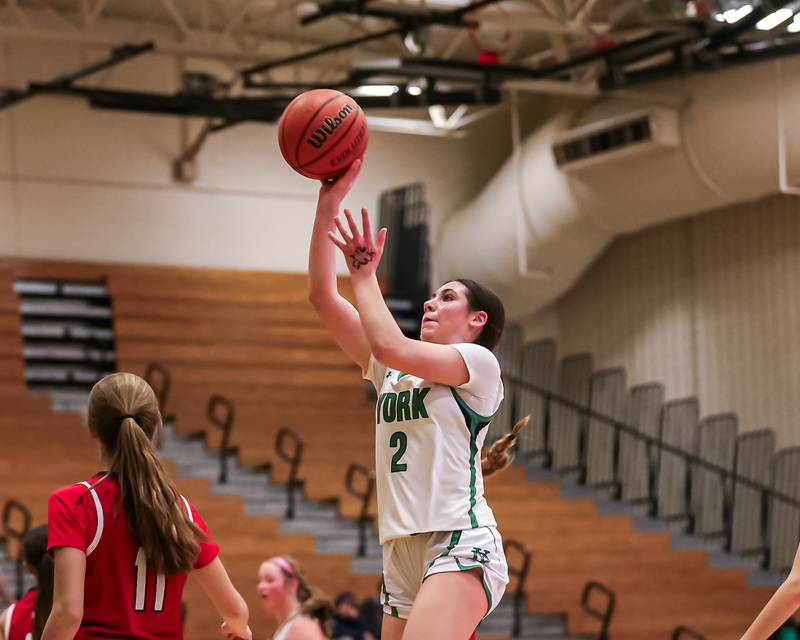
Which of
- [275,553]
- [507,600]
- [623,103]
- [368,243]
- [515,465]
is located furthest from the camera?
[515,465]

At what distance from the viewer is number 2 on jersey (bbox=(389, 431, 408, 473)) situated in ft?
12.2

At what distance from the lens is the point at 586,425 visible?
51.2 ft

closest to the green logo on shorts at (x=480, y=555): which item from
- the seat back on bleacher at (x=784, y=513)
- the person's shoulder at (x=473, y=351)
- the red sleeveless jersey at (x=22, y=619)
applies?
the person's shoulder at (x=473, y=351)

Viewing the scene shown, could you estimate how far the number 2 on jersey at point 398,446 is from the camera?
372cm

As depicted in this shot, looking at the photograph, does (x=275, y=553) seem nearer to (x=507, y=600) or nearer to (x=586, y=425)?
(x=507, y=600)

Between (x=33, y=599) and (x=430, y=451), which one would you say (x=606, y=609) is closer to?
(x=33, y=599)

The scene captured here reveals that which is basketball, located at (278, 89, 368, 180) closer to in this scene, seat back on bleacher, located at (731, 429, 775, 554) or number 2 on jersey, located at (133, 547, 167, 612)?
number 2 on jersey, located at (133, 547, 167, 612)

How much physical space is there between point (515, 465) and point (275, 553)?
4.75 metres

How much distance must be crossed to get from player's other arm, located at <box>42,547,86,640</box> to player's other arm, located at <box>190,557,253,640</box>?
0.36m

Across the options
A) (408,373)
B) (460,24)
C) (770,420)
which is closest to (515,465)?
(770,420)

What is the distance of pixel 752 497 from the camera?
1387cm

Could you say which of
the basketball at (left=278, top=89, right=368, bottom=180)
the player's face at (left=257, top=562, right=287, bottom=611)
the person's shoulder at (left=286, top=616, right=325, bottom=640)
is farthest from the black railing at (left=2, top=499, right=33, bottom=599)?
the basketball at (left=278, top=89, right=368, bottom=180)

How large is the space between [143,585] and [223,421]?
10.3 meters

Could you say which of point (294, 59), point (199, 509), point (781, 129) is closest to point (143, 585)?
point (199, 509)
